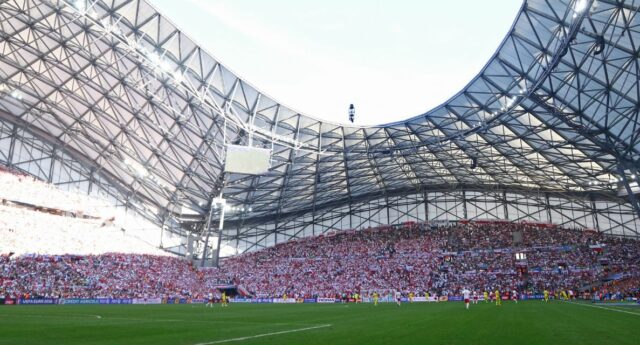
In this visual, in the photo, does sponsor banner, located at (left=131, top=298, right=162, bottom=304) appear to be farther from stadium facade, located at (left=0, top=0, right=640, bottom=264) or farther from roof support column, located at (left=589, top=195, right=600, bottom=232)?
roof support column, located at (left=589, top=195, right=600, bottom=232)

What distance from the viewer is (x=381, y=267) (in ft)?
192

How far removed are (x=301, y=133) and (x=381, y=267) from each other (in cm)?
2473

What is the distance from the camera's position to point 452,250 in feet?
197

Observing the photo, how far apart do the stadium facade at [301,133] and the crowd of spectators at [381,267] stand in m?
4.48

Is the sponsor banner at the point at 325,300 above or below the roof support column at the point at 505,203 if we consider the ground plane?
below

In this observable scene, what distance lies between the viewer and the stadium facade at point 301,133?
3180 cm

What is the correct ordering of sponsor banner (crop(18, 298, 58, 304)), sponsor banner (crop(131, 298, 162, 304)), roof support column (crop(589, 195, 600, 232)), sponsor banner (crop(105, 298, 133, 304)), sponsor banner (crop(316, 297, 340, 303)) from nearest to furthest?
sponsor banner (crop(18, 298, 58, 304)) < sponsor banner (crop(105, 298, 133, 304)) < sponsor banner (crop(131, 298, 162, 304)) < sponsor banner (crop(316, 297, 340, 303)) < roof support column (crop(589, 195, 600, 232))

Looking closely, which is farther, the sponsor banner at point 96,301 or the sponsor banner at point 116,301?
the sponsor banner at point 116,301

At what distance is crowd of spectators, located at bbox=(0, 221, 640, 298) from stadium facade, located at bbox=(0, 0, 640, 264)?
176 inches

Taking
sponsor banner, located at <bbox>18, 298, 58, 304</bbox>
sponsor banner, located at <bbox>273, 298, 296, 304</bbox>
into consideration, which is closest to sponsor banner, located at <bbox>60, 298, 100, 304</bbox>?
sponsor banner, located at <bbox>18, 298, 58, 304</bbox>

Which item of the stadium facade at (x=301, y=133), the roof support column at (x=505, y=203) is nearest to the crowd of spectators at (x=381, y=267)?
the roof support column at (x=505, y=203)

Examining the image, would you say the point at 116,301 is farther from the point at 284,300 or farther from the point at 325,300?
the point at 325,300

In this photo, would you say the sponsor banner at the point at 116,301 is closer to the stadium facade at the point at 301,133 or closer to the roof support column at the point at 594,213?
the stadium facade at the point at 301,133

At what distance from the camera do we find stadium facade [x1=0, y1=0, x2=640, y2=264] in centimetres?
3180
